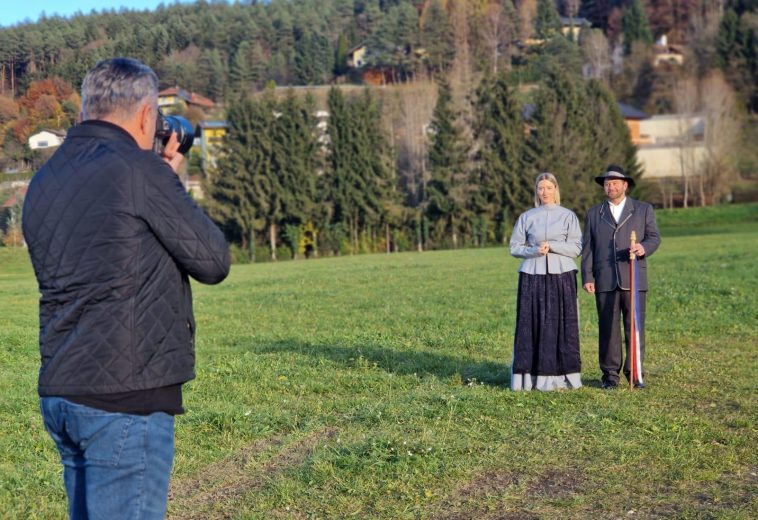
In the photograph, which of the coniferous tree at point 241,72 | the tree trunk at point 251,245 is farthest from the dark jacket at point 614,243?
the tree trunk at point 251,245

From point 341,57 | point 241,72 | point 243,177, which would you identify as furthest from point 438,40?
point 243,177

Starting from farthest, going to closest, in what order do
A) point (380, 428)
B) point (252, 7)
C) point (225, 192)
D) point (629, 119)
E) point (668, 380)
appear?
point (629, 119)
point (252, 7)
point (225, 192)
point (668, 380)
point (380, 428)

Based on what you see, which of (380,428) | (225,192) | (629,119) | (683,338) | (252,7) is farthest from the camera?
(629,119)

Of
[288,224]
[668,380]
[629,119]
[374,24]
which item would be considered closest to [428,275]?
[668,380]

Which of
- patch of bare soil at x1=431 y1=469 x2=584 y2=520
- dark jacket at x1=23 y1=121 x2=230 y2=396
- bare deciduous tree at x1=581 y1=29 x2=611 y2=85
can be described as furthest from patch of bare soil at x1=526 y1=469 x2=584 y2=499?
bare deciduous tree at x1=581 y1=29 x2=611 y2=85

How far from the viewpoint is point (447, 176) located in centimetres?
7200

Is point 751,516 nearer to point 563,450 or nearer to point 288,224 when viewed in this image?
point 563,450

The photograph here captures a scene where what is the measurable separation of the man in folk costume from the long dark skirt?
0.60 m

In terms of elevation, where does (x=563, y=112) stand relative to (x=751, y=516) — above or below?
above

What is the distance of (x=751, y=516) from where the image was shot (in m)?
5.83

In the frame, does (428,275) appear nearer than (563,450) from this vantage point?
No

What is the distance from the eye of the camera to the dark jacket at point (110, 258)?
135 inches

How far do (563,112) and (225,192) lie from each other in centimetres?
2777

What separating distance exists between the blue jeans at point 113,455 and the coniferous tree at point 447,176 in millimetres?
67160
